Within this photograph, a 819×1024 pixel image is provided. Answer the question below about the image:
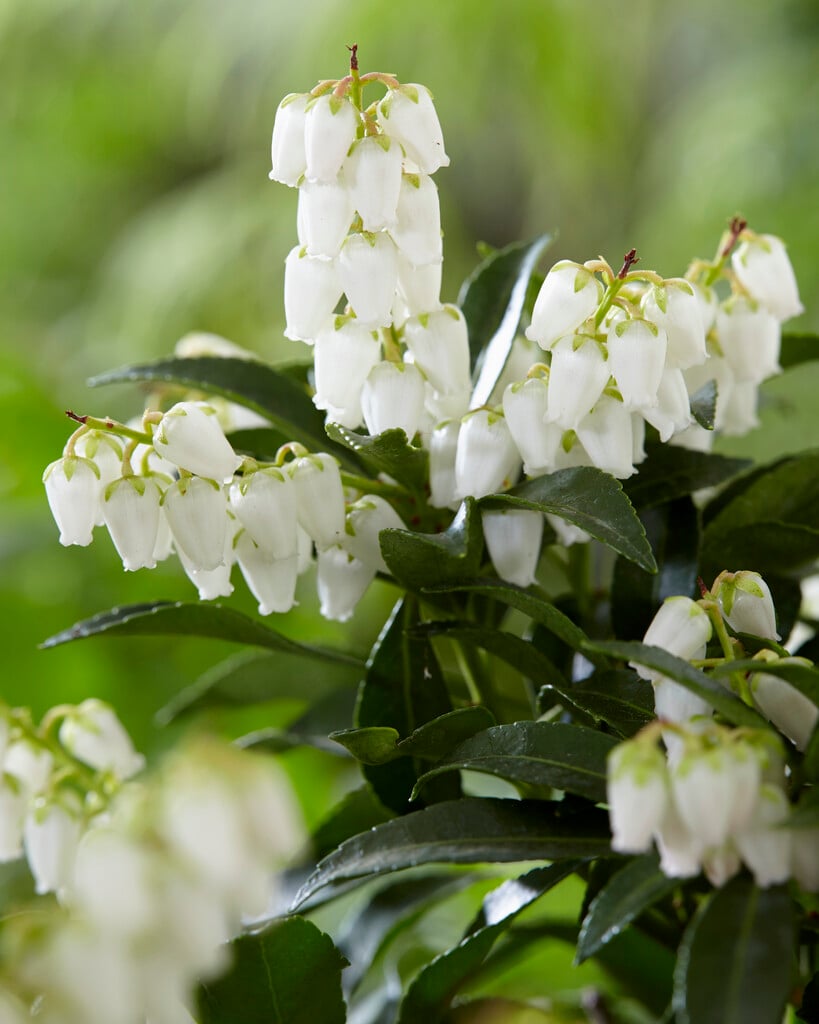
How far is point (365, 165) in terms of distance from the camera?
45 centimetres

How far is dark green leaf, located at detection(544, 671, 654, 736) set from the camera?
0.43 metres

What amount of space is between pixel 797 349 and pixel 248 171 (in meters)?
2.53

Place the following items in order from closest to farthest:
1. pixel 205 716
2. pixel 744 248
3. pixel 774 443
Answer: pixel 744 248
pixel 205 716
pixel 774 443

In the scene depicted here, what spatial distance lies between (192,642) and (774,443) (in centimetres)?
120

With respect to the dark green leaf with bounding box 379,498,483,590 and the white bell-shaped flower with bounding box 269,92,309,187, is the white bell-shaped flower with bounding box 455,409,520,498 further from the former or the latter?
the white bell-shaped flower with bounding box 269,92,309,187

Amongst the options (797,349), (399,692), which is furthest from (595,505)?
(797,349)

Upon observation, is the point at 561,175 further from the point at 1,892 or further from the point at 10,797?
the point at 10,797

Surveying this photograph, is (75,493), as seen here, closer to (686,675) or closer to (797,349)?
(686,675)

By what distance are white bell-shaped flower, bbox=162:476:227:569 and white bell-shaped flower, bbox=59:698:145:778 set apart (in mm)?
169

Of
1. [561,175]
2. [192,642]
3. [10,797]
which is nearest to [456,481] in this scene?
[10,797]

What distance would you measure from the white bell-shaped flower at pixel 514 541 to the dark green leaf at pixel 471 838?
4.3 inches

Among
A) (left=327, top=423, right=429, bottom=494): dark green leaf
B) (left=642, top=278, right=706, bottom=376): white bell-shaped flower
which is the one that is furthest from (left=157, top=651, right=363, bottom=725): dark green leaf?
(left=642, top=278, right=706, bottom=376): white bell-shaped flower

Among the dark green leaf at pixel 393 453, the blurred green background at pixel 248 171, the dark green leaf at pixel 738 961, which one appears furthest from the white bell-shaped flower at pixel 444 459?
the blurred green background at pixel 248 171

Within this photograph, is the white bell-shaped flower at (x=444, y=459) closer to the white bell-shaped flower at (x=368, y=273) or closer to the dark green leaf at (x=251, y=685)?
the white bell-shaped flower at (x=368, y=273)
